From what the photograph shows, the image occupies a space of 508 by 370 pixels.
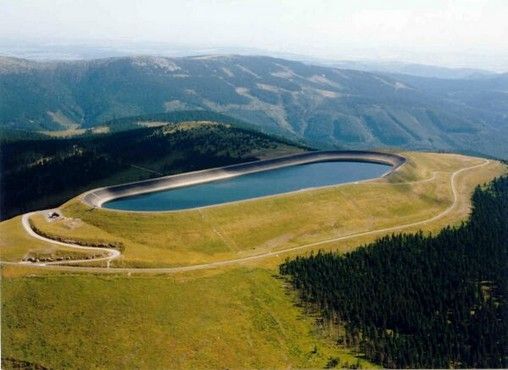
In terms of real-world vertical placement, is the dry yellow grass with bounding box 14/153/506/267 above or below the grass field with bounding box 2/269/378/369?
above

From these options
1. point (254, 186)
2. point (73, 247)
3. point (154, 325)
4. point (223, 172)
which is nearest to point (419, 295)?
point (154, 325)

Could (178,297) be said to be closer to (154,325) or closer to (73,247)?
(154,325)

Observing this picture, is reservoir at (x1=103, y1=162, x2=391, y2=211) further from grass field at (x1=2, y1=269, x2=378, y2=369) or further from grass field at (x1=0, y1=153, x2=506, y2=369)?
grass field at (x1=2, y1=269, x2=378, y2=369)

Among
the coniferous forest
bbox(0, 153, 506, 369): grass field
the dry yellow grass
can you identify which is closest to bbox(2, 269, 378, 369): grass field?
bbox(0, 153, 506, 369): grass field

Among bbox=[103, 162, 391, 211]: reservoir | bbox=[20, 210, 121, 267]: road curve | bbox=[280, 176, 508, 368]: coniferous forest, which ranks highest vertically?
bbox=[103, 162, 391, 211]: reservoir

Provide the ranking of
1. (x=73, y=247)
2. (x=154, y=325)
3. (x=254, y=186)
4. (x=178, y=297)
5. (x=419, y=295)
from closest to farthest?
(x=154, y=325)
(x=178, y=297)
(x=73, y=247)
(x=419, y=295)
(x=254, y=186)

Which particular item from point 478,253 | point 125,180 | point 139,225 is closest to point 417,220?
point 478,253

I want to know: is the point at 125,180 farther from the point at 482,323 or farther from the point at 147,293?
the point at 482,323

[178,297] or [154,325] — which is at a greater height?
[178,297]
